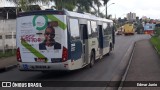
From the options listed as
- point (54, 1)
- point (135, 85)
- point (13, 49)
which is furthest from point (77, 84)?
point (54, 1)

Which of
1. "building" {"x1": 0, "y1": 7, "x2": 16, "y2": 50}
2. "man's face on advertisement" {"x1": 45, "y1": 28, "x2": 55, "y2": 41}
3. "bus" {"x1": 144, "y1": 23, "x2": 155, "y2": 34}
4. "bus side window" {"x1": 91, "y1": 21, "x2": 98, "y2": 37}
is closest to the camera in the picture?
"man's face on advertisement" {"x1": 45, "y1": 28, "x2": 55, "y2": 41}

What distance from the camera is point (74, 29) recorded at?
48.9 ft

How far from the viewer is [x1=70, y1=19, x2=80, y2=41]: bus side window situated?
1455 cm

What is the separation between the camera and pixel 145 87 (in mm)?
11211

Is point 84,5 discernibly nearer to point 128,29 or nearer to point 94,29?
point 128,29

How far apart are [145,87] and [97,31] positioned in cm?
928

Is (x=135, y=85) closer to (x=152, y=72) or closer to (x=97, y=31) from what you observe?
(x=152, y=72)

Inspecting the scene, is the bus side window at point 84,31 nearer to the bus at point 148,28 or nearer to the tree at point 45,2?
the tree at point 45,2

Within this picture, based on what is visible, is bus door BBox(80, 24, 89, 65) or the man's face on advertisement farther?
bus door BBox(80, 24, 89, 65)

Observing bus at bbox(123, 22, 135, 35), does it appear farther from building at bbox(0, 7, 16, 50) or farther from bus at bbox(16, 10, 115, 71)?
bus at bbox(16, 10, 115, 71)

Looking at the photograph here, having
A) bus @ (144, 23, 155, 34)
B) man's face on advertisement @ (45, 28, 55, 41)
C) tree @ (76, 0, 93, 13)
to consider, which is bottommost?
bus @ (144, 23, 155, 34)

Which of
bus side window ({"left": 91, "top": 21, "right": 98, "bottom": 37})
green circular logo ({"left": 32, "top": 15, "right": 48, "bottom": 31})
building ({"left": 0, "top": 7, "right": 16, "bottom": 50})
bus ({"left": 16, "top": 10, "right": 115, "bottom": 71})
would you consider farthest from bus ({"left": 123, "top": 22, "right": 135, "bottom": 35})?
green circular logo ({"left": 32, "top": 15, "right": 48, "bottom": 31})

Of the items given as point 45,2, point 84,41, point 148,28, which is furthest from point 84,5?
point 148,28

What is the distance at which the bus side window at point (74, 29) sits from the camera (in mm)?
14545
